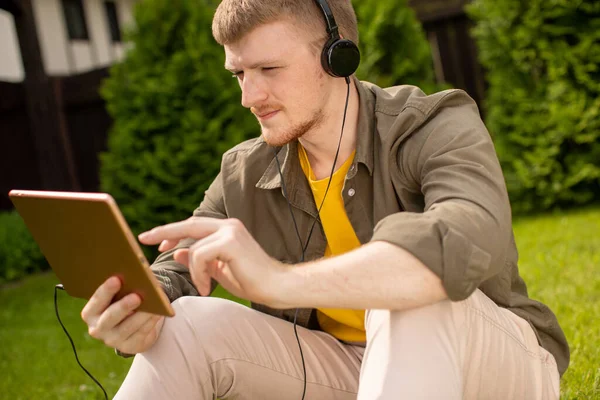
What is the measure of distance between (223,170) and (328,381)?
2.43ft

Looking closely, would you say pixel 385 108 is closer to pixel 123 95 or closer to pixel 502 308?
pixel 502 308

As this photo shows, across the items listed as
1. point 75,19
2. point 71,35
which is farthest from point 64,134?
point 75,19

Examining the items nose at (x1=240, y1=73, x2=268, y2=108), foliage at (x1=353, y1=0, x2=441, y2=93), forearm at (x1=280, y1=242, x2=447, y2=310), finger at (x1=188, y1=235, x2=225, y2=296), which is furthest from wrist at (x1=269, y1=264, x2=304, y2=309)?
foliage at (x1=353, y1=0, x2=441, y2=93)

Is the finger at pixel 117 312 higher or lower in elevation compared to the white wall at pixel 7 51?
lower

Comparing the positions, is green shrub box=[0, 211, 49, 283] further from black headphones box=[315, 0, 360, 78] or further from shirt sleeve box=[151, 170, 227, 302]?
black headphones box=[315, 0, 360, 78]

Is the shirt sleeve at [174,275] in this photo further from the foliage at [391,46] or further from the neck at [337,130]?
the foliage at [391,46]

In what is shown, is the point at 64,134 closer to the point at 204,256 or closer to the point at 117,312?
the point at 117,312

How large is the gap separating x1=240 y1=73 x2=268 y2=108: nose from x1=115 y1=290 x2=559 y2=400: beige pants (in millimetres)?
567

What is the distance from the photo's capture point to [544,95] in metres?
6.72

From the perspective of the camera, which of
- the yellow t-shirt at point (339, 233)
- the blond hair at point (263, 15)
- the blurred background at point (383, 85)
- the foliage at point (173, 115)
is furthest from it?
the foliage at point (173, 115)

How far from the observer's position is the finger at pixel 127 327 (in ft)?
6.13

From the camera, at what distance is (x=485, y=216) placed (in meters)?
1.68

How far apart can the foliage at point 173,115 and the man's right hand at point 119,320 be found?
4.80m

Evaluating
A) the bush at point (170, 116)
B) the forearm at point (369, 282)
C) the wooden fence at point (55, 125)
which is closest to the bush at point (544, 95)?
the wooden fence at point (55, 125)
